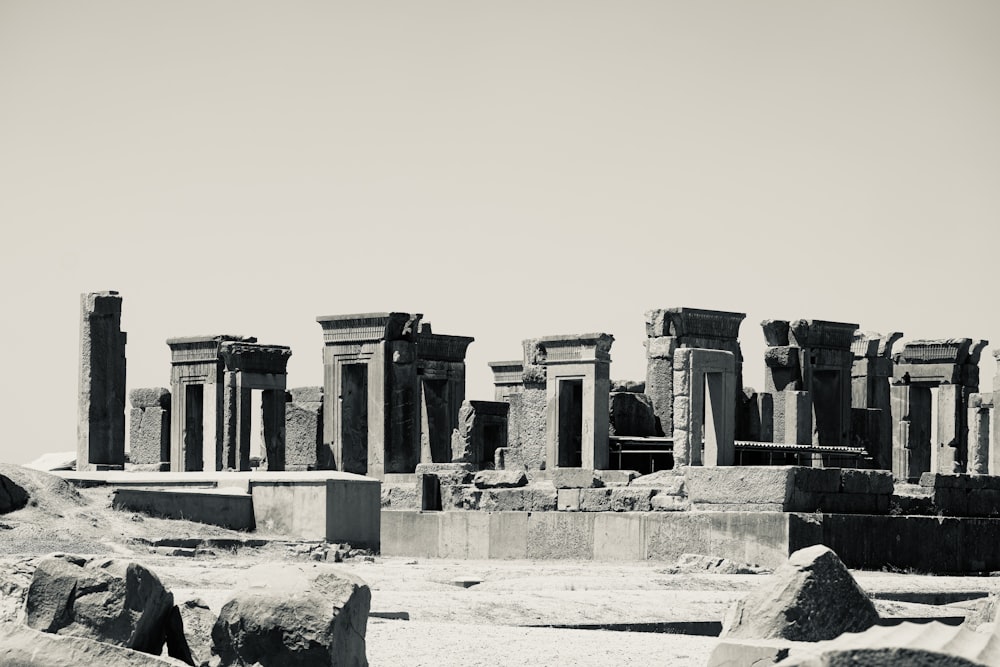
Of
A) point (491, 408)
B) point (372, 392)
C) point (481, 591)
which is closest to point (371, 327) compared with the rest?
point (372, 392)

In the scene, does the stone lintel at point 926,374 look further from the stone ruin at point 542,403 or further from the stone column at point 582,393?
the stone column at point 582,393

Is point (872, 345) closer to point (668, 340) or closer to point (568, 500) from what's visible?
point (668, 340)

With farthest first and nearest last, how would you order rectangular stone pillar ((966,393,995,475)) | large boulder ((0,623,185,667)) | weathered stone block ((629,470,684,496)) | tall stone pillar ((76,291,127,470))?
rectangular stone pillar ((966,393,995,475)) → tall stone pillar ((76,291,127,470)) → weathered stone block ((629,470,684,496)) → large boulder ((0,623,185,667))

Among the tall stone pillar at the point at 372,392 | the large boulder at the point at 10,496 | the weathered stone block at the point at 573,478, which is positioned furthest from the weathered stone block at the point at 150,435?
the large boulder at the point at 10,496

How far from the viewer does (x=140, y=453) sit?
37.5 metres

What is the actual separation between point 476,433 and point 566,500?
29.0 ft

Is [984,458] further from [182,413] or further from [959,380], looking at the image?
[182,413]

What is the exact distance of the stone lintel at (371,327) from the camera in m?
30.8

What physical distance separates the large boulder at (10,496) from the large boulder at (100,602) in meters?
8.59

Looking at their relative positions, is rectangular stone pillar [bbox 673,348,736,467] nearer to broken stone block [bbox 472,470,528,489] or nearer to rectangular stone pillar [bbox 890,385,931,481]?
broken stone block [bbox 472,470,528,489]

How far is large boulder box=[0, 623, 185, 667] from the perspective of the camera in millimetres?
8156

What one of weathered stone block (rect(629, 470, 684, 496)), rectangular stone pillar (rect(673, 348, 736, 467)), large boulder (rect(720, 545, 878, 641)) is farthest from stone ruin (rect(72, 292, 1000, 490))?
large boulder (rect(720, 545, 878, 641))

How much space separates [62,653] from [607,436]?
16.9 metres

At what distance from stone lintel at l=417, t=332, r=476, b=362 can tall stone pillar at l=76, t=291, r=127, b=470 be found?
6.13m
